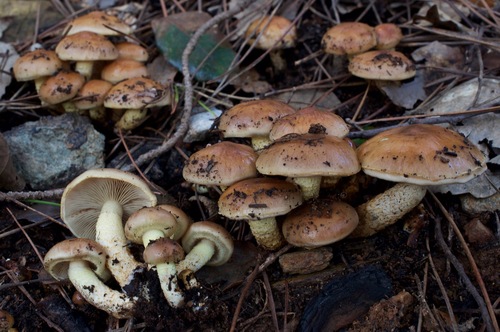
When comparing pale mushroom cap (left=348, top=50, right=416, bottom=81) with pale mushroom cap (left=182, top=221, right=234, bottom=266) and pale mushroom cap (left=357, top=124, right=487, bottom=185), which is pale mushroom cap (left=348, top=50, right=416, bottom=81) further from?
pale mushroom cap (left=182, top=221, right=234, bottom=266)

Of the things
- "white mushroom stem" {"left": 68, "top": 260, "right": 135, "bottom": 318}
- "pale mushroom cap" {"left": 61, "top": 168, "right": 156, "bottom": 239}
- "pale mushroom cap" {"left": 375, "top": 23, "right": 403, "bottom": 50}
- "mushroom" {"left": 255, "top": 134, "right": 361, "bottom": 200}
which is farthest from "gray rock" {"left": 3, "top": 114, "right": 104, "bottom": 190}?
"pale mushroom cap" {"left": 375, "top": 23, "right": 403, "bottom": 50}

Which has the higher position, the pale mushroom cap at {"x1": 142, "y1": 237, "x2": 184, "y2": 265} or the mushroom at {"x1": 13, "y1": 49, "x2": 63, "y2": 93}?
the mushroom at {"x1": 13, "y1": 49, "x2": 63, "y2": 93}

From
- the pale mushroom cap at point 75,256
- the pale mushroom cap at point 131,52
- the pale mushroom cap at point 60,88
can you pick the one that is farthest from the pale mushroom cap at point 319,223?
the pale mushroom cap at point 131,52

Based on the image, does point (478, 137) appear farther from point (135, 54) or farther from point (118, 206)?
point (135, 54)

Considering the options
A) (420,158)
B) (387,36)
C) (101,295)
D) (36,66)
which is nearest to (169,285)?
(101,295)

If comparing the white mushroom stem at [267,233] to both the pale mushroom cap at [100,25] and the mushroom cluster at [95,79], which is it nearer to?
the mushroom cluster at [95,79]
